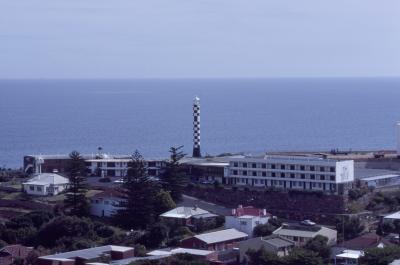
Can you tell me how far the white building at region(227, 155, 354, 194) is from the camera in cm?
3634

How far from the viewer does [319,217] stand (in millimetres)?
34688

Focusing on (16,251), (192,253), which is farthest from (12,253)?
(192,253)

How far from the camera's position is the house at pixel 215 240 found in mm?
30500

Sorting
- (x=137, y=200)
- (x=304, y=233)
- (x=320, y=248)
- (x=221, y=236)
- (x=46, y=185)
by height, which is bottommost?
(x=320, y=248)

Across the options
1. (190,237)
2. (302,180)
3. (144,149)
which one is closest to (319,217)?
(302,180)

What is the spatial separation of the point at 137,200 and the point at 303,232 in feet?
21.5

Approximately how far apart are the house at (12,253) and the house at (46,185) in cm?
829

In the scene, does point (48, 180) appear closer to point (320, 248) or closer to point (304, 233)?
point (304, 233)

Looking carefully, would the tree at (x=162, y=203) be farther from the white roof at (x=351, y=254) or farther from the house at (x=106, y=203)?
the white roof at (x=351, y=254)

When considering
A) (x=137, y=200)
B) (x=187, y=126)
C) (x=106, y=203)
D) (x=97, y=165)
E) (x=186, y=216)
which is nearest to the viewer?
(x=186, y=216)

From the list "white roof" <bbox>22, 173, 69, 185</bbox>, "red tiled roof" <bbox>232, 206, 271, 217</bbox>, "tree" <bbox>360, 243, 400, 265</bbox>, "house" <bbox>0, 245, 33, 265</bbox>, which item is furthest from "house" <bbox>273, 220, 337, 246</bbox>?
"white roof" <bbox>22, 173, 69, 185</bbox>

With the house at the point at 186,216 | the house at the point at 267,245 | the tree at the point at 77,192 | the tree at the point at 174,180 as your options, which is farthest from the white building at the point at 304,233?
the tree at the point at 77,192

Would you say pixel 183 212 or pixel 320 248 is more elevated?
pixel 183 212

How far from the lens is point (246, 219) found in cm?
3275
